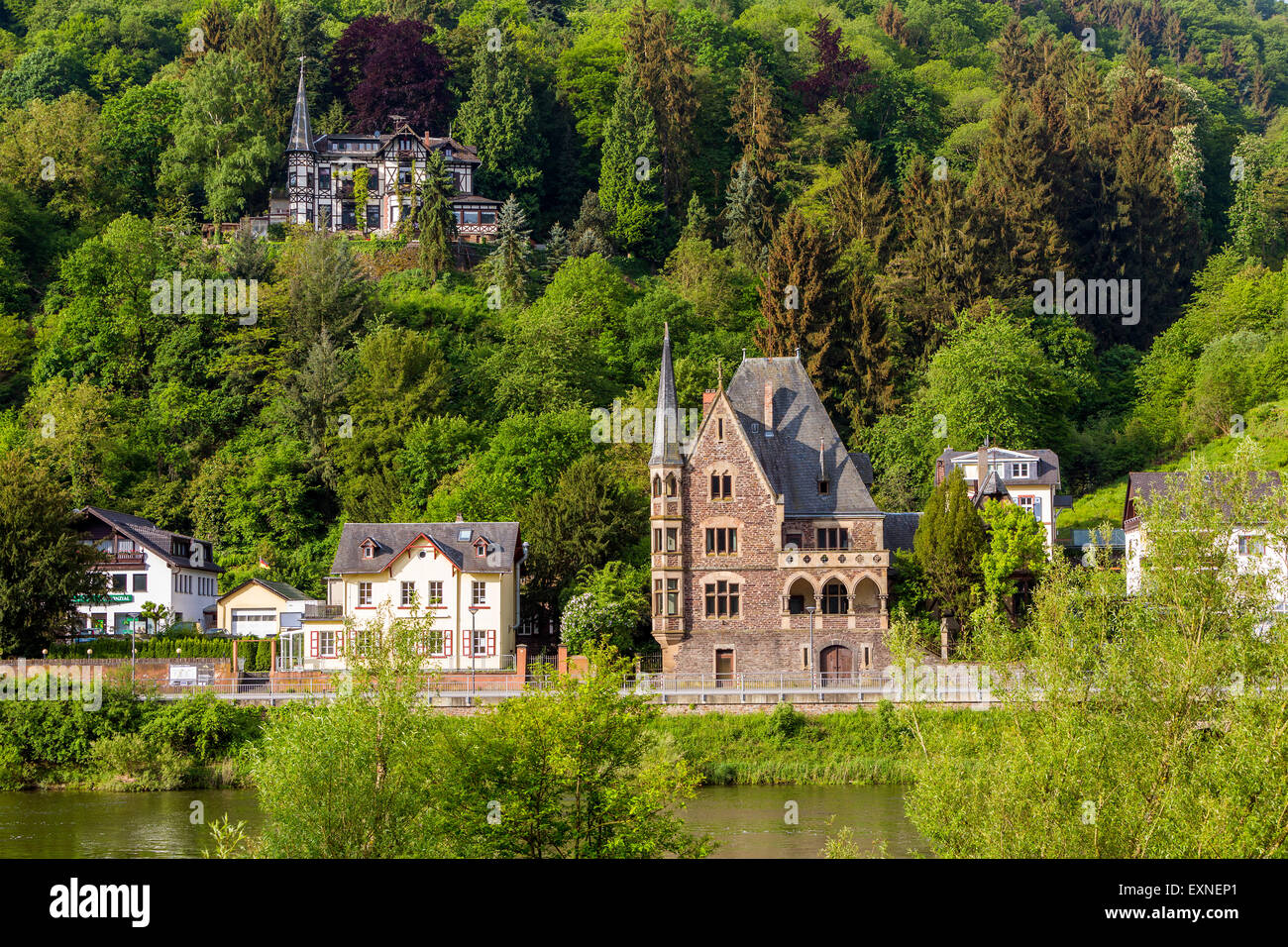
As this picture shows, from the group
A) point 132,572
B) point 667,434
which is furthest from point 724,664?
point 132,572

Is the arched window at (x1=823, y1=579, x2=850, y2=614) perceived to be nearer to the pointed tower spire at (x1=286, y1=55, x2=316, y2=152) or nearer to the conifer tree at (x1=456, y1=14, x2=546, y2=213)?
the conifer tree at (x1=456, y1=14, x2=546, y2=213)

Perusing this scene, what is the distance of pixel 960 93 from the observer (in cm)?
11969

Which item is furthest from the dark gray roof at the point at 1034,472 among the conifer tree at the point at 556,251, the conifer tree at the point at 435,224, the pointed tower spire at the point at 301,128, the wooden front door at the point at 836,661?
the pointed tower spire at the point at 301,128

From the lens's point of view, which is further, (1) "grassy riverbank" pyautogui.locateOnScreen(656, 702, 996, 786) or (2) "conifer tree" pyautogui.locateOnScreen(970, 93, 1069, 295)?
(2) "conifer tree" pyautogui.locateOnScreen(970, 93, 1069, 295)

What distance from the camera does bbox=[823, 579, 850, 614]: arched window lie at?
59.3 m

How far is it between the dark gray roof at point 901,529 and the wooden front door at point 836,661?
233 inches

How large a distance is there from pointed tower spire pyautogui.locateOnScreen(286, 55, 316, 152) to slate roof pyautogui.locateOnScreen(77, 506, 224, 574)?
39536 mm

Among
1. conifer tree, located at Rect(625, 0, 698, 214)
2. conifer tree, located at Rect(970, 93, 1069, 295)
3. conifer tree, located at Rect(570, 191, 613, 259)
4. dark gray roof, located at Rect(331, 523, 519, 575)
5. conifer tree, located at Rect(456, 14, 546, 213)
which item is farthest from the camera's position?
conifer tree, located at Rect(456, 14, 546, 213)

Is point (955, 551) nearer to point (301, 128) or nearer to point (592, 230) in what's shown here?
point (592, 230)

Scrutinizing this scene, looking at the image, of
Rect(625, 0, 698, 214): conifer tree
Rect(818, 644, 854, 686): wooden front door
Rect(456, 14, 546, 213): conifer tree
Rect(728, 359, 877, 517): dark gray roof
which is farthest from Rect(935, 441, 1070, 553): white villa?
Rect(456, 14, 546, 213): conifer tree

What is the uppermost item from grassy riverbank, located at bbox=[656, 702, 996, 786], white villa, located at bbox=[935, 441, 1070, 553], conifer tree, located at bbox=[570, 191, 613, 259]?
conifer tree, located at bbox=[570, 191, 613, 259]

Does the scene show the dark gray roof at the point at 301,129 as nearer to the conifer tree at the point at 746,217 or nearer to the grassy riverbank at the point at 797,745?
the conifer tree at the point at 746,217

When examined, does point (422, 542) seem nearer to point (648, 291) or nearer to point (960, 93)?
point (648, 291)
